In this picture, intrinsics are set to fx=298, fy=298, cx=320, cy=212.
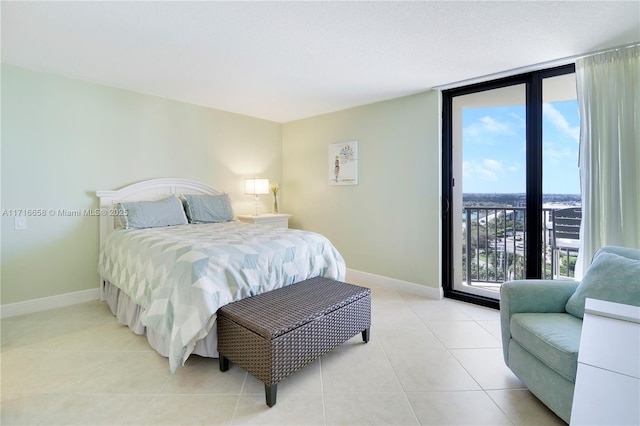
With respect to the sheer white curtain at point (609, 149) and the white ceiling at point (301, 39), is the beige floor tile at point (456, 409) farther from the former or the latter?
the white ceiling at point (301, 39)

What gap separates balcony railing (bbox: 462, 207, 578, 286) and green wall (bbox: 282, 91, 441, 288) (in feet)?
2.11

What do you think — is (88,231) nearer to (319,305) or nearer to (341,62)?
(319,305)

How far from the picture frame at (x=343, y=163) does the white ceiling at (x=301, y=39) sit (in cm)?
98

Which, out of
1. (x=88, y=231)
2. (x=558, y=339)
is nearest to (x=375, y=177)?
(x=558, y=339)

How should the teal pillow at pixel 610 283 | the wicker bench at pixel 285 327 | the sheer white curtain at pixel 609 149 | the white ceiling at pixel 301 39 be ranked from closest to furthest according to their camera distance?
1. the teal pillow at pixel 610 283
2. the wicker bench at pixel 285 327
3. the white ceiling at pixel 301 39
4. the sheer white curtain at pixel 609 149

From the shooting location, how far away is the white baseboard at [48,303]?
2.76 meters

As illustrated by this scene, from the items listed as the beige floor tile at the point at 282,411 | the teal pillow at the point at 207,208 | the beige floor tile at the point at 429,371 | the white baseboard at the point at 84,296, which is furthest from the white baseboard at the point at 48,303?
the beige floor tile at the point at 429,371

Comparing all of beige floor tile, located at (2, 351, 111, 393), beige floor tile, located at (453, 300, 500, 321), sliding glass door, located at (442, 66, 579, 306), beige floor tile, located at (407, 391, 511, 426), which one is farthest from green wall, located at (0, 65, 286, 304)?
beige floor tile, located at (453, 300, 500, 321)

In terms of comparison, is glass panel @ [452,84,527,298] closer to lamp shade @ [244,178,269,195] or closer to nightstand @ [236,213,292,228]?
nightstand @ [236,213,292,228]

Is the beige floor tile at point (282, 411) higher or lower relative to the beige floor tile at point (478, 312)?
lower

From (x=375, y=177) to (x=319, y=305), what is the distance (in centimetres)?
231

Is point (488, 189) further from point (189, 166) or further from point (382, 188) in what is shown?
point (189, 166)

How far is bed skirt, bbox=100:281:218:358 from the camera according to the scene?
6.49ft

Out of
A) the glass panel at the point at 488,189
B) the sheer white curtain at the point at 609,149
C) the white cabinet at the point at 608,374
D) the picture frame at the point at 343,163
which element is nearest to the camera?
the white cabinet at the point at 608,374
